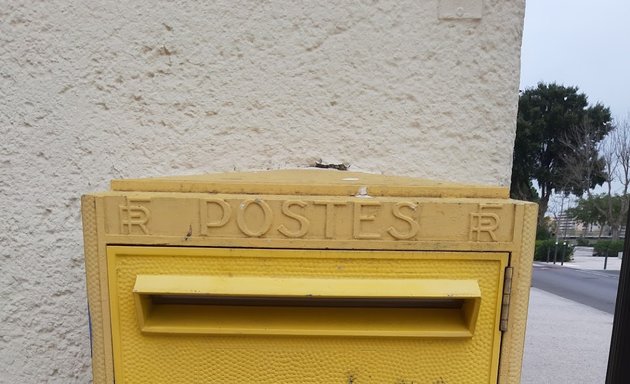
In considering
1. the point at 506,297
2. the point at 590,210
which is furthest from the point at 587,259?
the point at 506,297

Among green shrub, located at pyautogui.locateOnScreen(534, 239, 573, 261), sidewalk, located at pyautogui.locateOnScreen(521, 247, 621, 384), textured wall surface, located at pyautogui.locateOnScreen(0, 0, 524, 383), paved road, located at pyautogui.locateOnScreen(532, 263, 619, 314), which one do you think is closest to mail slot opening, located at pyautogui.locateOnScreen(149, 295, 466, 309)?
textured wall surface, located at pyautogui.locateOnScreen(0, 0, 524, 383)

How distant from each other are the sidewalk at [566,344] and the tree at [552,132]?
1470cm

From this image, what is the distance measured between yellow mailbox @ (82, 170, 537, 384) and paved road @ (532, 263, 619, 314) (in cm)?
652

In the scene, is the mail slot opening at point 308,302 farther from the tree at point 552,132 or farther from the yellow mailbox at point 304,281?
the tree at point 552,132

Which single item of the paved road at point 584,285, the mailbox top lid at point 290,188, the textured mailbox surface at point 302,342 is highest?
the mailbox top lid at point 290,188

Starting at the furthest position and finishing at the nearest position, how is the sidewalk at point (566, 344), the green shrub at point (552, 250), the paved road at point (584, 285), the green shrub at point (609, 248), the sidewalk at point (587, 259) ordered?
the green shrub at point (609, 248)
the green shrub at point (552, 250)
the sidewalk at point (587, 259)
the paved road at point (584, 285)
the sidewalk at point (566, 344)

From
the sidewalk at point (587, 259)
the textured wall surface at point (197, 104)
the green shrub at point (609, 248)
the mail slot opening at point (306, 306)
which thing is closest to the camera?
the mail slot opening at point (306, 306)

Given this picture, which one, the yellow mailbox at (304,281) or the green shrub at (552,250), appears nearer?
the yellow mailbox at (304,281)

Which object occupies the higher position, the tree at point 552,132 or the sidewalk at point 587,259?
the tree at point 552,132

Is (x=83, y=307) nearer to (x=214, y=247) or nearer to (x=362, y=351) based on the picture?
(x=214, y=247)

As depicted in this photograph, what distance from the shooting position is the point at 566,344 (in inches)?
162

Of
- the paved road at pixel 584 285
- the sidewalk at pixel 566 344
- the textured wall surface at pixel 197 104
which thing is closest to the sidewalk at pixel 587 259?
the paved road at pixel 584 285

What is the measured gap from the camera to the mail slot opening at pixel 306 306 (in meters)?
0.70

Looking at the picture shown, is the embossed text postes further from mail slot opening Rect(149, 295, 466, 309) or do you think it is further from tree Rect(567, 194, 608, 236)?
tree Rect(567, 194, 608, 236)
